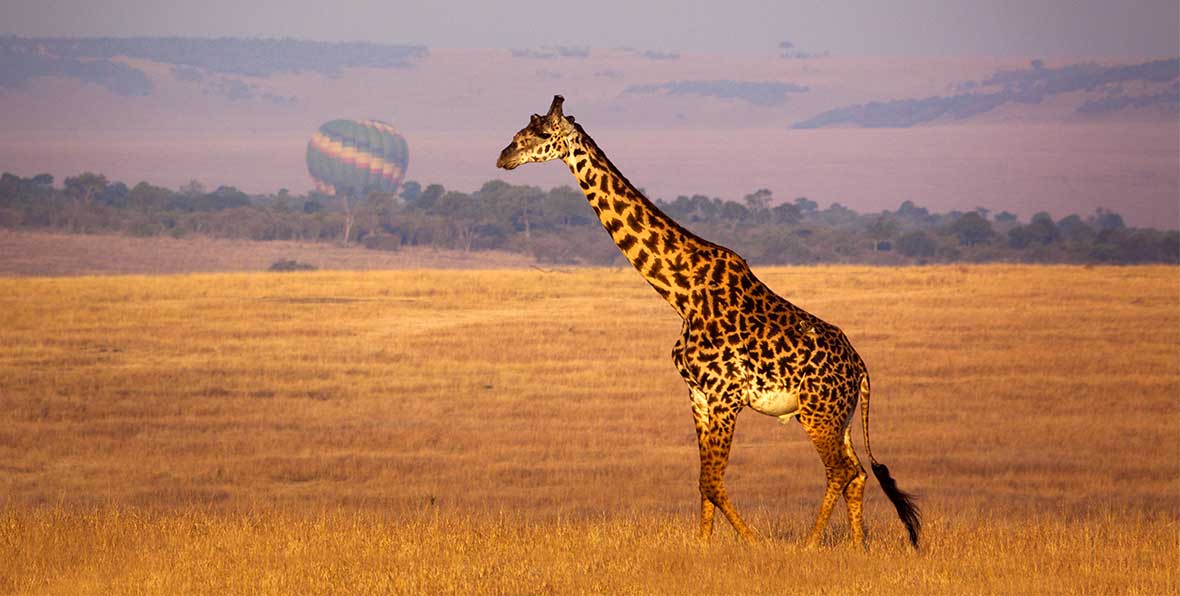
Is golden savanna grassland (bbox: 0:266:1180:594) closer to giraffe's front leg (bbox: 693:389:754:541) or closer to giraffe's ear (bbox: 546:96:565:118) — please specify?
giraffe's front leg (bbox: 693:389:754:541)

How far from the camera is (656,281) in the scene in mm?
10789

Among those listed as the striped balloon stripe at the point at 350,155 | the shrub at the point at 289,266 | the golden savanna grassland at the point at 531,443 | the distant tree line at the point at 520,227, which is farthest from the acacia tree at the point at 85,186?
the golden savanna grassland at the point at 531,443

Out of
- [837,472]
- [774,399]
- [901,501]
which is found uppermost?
[774,399]

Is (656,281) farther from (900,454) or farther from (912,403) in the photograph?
(912,403)

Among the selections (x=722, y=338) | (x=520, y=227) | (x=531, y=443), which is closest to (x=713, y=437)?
(x=722, y=338)

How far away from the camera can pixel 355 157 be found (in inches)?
6191

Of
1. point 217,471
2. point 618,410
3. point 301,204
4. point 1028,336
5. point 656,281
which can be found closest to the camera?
point 656,281

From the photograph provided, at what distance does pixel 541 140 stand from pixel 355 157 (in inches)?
5851

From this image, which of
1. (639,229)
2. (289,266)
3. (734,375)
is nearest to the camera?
(734,375)

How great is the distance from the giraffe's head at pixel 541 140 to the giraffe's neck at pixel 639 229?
0.11 m

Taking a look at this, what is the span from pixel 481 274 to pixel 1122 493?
151ft

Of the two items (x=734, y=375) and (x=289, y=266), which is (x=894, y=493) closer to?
(x=734, y=375)

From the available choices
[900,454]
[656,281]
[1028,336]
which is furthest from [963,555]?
[1028,336]

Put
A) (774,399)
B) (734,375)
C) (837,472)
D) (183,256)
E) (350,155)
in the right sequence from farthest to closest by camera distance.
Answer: (350,155) < (183,256) < (837,472) < (774,399) < (734,375)
